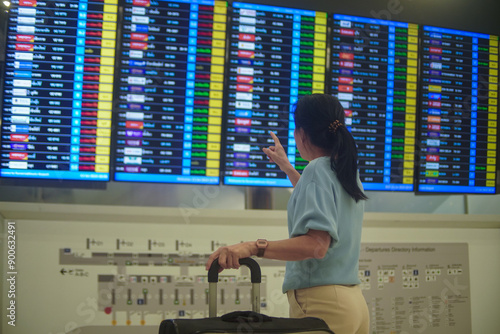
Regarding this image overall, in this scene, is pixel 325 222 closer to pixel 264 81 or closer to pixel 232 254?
pixel 232 254

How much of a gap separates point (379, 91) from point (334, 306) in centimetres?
200

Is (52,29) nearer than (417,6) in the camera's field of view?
Yes

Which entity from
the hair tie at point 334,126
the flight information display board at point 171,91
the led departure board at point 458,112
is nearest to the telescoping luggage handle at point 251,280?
the hair tie at point 334,126

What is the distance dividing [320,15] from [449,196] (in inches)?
66.7

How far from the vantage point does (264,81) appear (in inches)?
126

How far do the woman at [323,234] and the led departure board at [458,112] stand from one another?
175cm

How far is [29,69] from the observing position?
9.54ft

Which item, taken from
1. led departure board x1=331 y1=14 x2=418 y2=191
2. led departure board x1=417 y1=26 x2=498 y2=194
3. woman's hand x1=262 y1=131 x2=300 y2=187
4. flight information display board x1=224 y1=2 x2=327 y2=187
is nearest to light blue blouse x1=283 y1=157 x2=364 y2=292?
woman's hand x1=262 y1=131 x2=300 y2=187

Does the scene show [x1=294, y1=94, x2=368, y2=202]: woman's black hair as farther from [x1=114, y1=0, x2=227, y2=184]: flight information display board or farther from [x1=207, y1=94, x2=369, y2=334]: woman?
[x1=114, y1=0, x2=227, y2=184]: flight information display board

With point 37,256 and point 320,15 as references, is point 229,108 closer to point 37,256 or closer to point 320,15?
point 320,15

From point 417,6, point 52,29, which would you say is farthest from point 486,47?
point 52,29

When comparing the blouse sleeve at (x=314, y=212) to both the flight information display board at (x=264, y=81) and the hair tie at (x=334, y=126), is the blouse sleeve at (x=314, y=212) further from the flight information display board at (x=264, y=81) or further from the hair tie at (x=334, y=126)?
the flight information display board at (x=264, y=81)

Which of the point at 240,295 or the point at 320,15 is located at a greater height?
the point at 320,15

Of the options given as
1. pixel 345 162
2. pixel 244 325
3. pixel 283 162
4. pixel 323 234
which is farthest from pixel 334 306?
pixel 283 162
